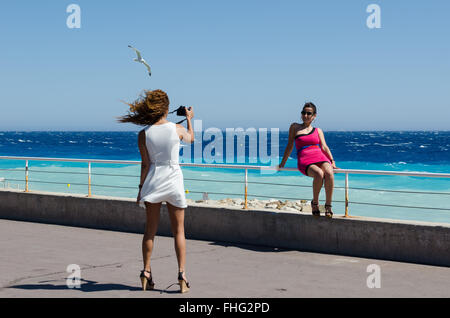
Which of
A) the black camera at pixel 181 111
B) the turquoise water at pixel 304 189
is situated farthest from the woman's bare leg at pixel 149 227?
the turquoise water at pixel 304 189

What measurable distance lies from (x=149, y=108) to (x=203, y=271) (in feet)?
6.73

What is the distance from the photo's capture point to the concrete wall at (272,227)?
727 centimetres

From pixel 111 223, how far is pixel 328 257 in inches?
153

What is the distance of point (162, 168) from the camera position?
5.64m

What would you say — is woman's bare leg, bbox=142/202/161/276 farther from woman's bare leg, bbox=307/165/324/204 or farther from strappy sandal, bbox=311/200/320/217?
strappy sandal, bbox=311/200/320/217

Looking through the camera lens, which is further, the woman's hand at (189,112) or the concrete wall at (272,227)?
the concrete wall at (272,227)

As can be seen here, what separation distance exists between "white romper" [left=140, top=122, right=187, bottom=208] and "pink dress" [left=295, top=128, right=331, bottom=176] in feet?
8.02

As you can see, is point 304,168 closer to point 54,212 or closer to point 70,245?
point 70,245

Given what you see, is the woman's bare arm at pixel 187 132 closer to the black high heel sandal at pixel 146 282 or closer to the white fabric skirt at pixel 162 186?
the white fabric skirt at pixel 162 186

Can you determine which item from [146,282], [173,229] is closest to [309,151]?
[173,229]

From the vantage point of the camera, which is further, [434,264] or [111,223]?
[111,223]

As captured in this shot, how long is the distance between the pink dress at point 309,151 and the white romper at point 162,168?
2.44 meters
